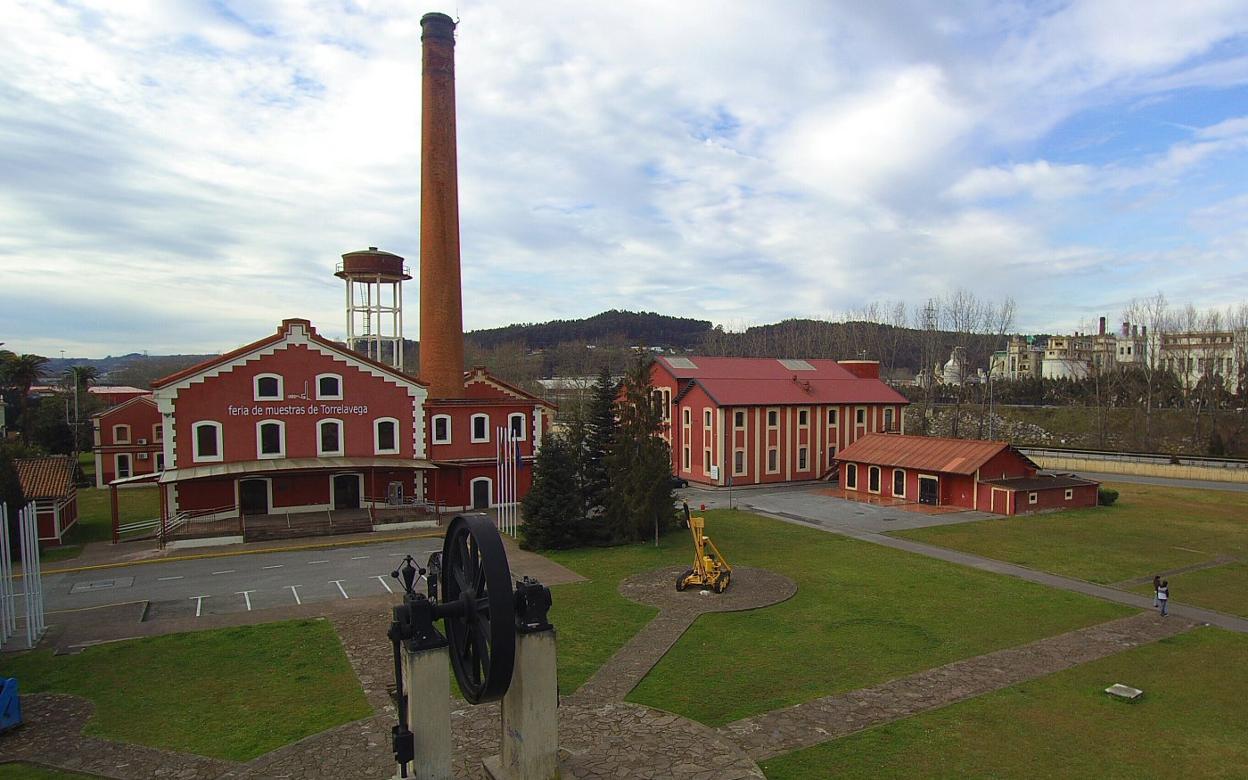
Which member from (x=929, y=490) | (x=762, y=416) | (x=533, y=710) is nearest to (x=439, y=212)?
(x=762, y=416)

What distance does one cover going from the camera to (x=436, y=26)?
33062 millimetres

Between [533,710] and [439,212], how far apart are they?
91.9 ft

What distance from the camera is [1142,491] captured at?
39562mm

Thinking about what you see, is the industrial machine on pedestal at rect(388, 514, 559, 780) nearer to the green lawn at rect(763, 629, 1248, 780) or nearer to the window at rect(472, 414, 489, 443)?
the green lawn at rect(763, 629, 1248, 780)

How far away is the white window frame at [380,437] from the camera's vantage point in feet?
104

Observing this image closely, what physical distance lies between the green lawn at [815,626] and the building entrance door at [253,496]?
A: 13872 millimetres

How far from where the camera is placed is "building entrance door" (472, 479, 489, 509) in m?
33.8

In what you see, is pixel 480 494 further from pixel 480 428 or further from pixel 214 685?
pixel 214 685

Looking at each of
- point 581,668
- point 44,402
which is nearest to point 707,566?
point 581,668

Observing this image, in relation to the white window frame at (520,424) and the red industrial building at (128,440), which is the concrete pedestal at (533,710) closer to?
the white window frame at (520,424)

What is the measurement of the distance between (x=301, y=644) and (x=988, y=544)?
76.0 ft

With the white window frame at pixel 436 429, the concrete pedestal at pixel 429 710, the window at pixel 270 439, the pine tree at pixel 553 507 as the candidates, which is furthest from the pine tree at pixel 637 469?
the concrete pedestal at pixel 429 710

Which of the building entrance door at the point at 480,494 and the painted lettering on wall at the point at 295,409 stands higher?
the painted lettering on wall at the point at 295,409

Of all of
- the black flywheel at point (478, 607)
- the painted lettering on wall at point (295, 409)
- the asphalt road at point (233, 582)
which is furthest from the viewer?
the painted lettering on wall at point (295, 409)
